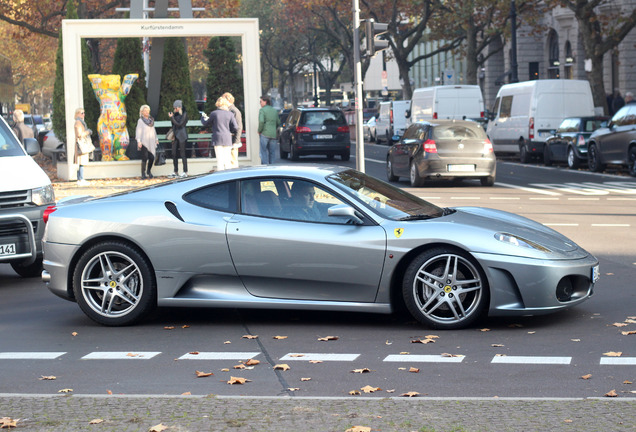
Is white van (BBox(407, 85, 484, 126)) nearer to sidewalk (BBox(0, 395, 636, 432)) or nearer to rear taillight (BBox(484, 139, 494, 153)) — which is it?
rear taillight (BBox(484, 139, 494, 153))

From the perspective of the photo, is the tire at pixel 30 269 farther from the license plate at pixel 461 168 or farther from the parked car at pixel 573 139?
the parked car at pixel 573 139

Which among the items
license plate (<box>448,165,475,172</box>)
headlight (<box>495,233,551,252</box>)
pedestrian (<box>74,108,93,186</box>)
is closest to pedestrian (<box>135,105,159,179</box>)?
pedestrian (<box>74,108,93,186</box>)

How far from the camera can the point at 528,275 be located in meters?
7.62

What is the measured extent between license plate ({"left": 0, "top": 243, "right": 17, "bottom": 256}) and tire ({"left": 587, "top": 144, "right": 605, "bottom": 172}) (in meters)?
18.1

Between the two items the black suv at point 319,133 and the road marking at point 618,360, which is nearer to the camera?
the road marking at point 618,360


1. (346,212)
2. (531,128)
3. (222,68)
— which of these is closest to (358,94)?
(346,212)

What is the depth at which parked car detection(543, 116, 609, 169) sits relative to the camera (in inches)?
1069

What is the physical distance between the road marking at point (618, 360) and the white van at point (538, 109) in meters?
23.6

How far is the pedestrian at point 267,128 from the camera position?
24.0 metres

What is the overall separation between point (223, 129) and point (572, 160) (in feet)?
33.0

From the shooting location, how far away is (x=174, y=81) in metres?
30.2

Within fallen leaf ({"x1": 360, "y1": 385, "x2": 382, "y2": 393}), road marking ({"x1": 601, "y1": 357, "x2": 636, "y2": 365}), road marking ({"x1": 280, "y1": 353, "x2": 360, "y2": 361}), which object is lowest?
road marking ({"x1": 601, "y1": 357, "x2": 636, "y2": 365})

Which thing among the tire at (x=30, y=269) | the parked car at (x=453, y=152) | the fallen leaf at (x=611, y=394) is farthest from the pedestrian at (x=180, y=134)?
the fallen leaf at (x=611, y=394)

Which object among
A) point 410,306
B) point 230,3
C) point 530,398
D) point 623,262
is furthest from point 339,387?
point 230,3
